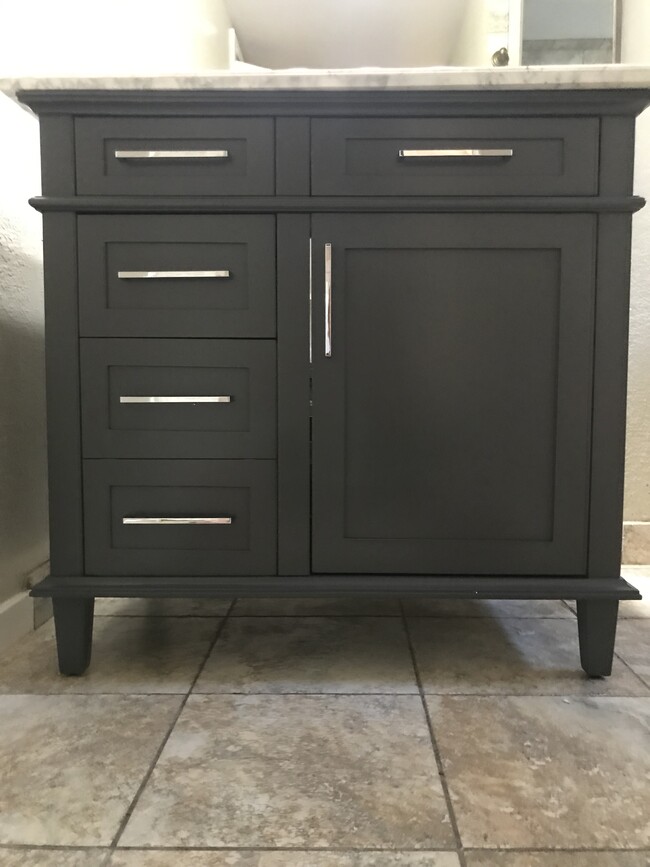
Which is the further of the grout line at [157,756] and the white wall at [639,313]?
the white wall at [639,313]

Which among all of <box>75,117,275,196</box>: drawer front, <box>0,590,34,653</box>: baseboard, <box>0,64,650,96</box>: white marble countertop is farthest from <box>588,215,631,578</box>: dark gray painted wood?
<box>0,590,34,653</box>: baseboard

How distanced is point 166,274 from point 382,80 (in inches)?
18.7

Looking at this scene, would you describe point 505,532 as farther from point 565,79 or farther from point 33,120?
point 33,120

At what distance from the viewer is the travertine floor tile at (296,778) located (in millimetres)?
737

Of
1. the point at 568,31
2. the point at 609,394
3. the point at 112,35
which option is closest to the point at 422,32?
the point at 568,31

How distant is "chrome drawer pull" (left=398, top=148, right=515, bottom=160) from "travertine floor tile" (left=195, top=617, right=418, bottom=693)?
0.90 metres

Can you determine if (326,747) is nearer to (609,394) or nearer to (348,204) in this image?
(609,394)

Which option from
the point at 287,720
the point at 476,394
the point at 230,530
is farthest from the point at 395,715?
the point at 476,394

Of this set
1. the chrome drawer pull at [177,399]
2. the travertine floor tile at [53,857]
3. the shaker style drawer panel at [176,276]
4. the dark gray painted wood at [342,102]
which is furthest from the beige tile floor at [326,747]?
the dark gray painted wood at [342,102]

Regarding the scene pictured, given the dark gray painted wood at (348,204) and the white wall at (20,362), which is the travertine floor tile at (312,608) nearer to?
the white wall at (20,362)

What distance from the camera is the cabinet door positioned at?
1.08m

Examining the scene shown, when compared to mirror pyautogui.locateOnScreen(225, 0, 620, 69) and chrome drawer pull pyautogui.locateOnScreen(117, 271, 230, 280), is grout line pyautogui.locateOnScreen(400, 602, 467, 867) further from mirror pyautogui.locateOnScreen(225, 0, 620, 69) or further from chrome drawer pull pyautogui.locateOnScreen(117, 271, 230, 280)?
mirror pyautogui.locateOnScreen(225, 0, 620, 69)

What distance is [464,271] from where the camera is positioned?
1.08m

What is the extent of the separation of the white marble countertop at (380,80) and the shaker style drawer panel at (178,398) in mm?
417
